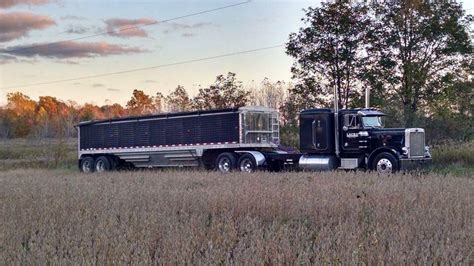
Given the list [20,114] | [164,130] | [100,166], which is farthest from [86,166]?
[20,114]

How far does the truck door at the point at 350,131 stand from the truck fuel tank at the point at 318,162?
2.02 ft

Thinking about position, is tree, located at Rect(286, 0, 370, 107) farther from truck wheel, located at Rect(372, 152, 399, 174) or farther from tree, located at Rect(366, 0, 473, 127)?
truck wheel, located at Rect(372, 152, 399, 174)

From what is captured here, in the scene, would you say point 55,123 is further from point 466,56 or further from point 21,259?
point 21,259

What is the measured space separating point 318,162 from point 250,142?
3205 mm

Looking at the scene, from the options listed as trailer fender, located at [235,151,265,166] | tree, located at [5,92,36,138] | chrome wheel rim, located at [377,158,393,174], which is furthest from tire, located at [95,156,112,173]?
tree, located at [5,92,36,138]

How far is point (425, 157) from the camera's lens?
20.5 m

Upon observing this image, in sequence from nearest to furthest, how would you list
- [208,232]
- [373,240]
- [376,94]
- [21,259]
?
1. [21,259]
2. [373,240]
3. [208,232]
4. [376,94]

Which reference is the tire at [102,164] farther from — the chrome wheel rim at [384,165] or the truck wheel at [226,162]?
the chrome wheel rim at [384,165]

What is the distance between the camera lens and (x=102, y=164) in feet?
92.4

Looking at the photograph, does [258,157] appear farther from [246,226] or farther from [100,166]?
[246,226]

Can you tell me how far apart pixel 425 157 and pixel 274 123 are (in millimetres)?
6529

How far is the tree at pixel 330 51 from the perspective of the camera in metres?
26.0

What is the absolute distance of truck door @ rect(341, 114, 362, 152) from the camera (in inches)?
822

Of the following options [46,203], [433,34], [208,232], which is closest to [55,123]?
[433,34]
